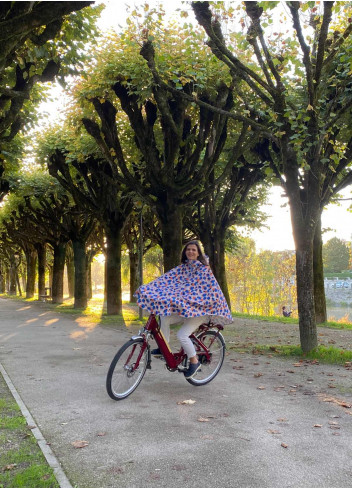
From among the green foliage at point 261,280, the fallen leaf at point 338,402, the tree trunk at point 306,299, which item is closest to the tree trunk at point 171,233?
the tree trunk at point 306,299

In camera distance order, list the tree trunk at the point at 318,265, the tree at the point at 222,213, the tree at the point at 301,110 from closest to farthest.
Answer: the tree at the point at 301,110, the tree trunk at the point at 318,265, the tree at the point at 222,213

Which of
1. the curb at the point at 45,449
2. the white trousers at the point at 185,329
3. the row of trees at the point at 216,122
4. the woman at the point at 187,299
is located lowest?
the curb at the point at 45,449

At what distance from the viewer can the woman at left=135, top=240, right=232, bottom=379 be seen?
5.79 metres

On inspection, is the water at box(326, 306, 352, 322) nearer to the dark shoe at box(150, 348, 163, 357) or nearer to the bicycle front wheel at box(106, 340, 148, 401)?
the dark shoe at box(150, 348, 163, 357)

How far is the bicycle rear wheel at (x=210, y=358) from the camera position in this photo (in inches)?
253

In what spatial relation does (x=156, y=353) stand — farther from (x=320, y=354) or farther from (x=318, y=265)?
(x=318, y=265)

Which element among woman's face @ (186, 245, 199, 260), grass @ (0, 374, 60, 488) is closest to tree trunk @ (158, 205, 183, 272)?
woman's face @ (186, 245, 199, 260)

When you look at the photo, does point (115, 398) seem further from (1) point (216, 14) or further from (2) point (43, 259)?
(2) point (43, 259)

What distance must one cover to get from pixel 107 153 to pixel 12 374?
781 centimetres

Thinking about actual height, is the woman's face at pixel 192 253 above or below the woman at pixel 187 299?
above

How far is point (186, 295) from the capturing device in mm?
5973

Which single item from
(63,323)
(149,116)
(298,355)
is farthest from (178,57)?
(63,323)

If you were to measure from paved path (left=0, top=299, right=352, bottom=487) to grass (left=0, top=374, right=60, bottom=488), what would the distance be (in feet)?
0.59

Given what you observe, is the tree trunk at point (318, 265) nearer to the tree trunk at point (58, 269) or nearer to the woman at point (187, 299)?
the woman at point (187, 299)
